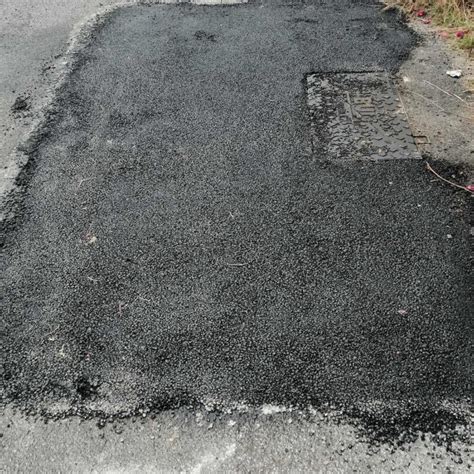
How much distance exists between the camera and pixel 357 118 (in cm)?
386

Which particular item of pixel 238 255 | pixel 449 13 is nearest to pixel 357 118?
pixel 238 255

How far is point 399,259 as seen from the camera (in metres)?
2.81

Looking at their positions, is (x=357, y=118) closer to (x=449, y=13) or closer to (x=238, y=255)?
(x=238, y=255)

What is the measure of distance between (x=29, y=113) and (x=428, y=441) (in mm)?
3702

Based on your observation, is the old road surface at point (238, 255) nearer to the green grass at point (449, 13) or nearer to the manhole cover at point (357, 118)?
the manhole cover at point (357, 118)

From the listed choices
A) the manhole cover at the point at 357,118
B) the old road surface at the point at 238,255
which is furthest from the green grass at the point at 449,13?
the manhole cover at the point at 357,118

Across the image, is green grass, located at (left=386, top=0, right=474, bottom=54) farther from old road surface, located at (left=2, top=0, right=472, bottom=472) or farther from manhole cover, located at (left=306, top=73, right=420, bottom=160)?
manhole cover, located at (left=306, top=73, right=420, bottom=160)

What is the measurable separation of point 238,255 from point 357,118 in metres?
1.68

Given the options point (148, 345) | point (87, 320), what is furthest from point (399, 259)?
point (87, 320)

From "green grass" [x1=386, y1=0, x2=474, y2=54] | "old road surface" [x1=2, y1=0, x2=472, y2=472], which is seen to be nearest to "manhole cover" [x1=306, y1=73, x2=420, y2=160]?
"old road surface" [x1=2, y1=0, x2=472, y2=472]

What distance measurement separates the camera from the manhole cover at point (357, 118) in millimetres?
3574

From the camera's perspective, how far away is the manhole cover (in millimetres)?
3574

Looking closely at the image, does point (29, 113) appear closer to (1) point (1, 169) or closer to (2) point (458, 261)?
(1) point (1, 169)

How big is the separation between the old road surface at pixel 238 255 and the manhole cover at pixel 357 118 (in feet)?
0.05
